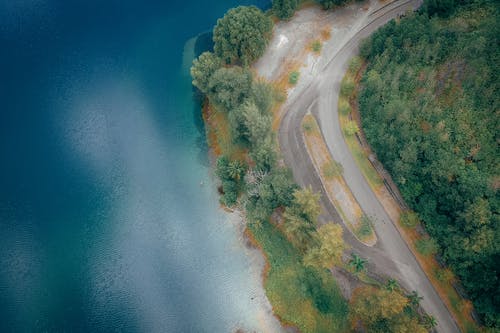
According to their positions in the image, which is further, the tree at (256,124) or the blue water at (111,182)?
the blue water at (111,182)

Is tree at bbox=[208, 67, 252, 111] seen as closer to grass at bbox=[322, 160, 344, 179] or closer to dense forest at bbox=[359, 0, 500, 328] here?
grass at bbox=[322, 160, 344, 179]

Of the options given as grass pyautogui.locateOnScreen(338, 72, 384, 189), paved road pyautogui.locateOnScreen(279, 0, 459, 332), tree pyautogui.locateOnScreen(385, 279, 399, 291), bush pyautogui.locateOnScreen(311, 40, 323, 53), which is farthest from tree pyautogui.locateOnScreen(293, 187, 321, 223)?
bush pyautogui.locateOnScreen(311, 40, 323, 53)

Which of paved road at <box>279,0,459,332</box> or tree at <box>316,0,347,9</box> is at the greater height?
tree at <box>316,0,347,9</box>

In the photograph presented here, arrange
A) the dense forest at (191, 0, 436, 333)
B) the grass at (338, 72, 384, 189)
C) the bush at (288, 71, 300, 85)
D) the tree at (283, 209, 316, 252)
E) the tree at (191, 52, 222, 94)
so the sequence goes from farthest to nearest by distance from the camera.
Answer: the bush at (288, 71, 300, 85) < the tree at (191, 52, 222, 94) < the grass at (338, 72, 384, 189) < the tree at (283, 209, 316, 252) < the dense forest at (191, 0, 436, 333)

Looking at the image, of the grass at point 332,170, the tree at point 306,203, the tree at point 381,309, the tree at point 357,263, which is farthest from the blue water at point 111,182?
the grass at point 332,170

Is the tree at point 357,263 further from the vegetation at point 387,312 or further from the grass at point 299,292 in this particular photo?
the grass at point 299,292

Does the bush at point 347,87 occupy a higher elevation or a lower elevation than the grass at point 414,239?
higher
